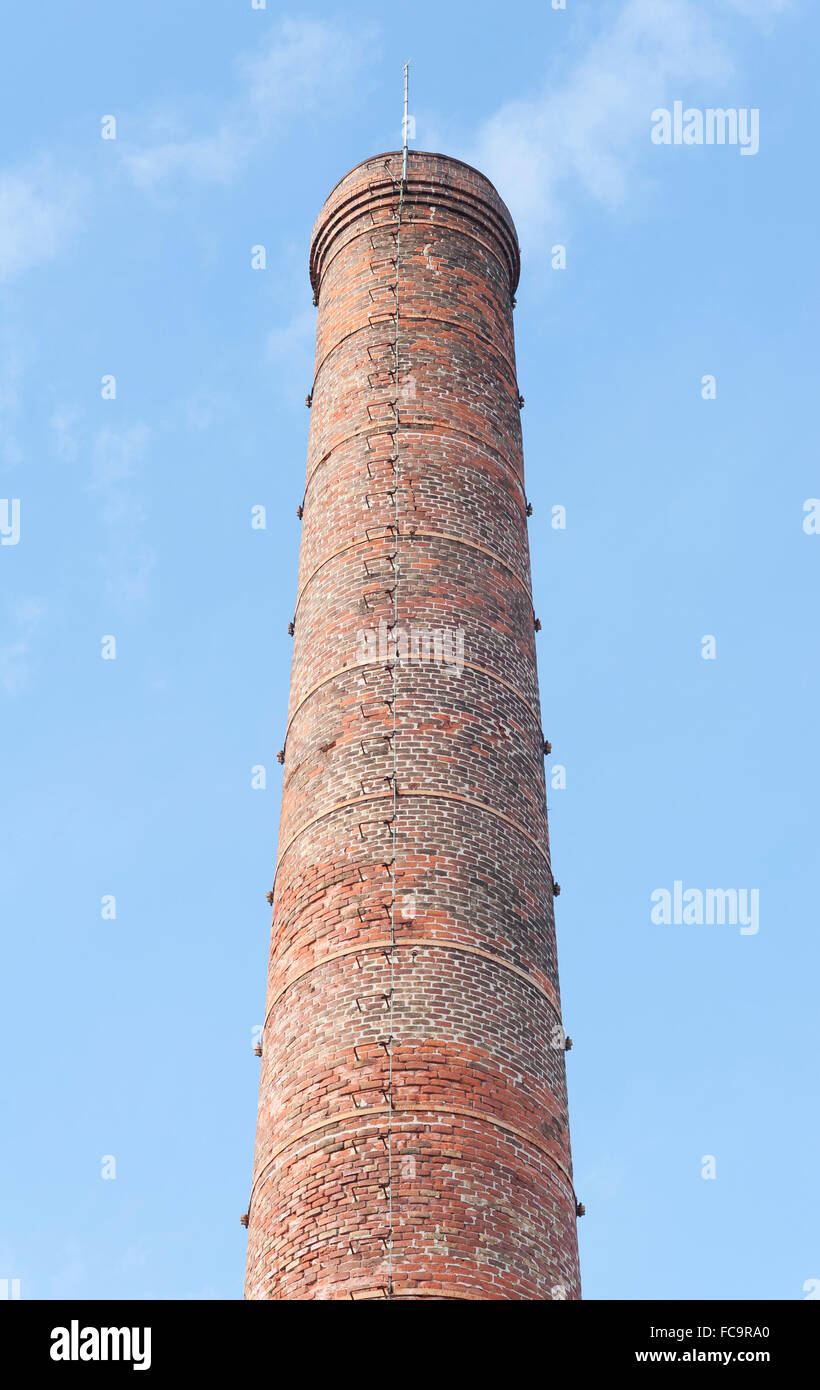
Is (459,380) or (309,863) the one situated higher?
(459,380)

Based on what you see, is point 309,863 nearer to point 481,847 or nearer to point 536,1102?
point 481,847

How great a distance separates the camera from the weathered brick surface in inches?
520

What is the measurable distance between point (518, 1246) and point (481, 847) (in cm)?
345

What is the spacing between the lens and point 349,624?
16.5 m

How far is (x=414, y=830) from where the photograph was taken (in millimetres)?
14930

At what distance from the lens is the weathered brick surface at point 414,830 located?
520 inches
